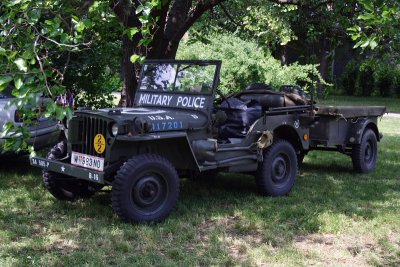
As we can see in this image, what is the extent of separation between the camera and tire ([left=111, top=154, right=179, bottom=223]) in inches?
204

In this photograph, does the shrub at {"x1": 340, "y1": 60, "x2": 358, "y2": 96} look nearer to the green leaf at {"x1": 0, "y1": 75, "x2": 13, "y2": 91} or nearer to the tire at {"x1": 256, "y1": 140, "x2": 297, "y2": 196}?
the tire at {"x1": 256, "y1": 140, "x2": 297, "y2": 196}

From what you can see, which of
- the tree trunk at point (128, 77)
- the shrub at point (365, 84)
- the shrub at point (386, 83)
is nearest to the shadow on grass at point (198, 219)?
the tree trunk at point (128, 77)

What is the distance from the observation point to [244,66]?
1290 cm

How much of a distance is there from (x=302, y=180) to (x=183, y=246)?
3.45 m

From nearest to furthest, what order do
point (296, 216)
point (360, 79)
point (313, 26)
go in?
point (296, 216)
point (313, 26)
point (360, 79)

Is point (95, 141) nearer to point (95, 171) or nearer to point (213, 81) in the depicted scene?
point (95, 171)

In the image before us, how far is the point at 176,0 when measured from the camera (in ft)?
29.2

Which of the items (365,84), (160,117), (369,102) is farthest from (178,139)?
(365,84)

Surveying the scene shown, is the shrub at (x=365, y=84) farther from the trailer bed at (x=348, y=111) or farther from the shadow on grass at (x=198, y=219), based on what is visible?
the shadow on grass at (x=198, y=219)

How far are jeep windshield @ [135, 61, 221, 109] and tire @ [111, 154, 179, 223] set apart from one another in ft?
3.63

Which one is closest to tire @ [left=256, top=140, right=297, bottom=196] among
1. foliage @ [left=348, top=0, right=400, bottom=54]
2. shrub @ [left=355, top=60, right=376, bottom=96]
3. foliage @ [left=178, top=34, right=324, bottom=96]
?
foliage @ [left=348, top=0, right=400, bottom=54]

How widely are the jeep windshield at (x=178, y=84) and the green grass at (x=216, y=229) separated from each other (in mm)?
1189

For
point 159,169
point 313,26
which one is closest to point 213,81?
point 159,169

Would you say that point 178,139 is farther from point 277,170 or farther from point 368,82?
point 368,82
